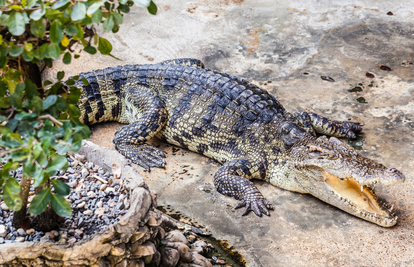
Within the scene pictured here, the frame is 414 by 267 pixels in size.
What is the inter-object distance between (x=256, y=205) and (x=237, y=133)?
0.94m

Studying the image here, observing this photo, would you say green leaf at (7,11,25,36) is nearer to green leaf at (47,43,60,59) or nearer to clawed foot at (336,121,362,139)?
green leaf at (47,43,60,59)

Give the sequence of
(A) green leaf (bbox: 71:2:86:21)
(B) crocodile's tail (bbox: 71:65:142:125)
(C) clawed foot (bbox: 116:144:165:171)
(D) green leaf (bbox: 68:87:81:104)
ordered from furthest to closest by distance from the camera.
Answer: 1. (B) crocodile's tail (bbox: 71:65:142:125)
2. (C) clawed foot (bbox: 116:144:165:171)
3. (D) green leaf (bbox: 68:87:81:104)
4. (A) green leaf (bbox: 71:2:86:21)

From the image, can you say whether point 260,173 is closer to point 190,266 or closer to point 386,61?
point 190,266

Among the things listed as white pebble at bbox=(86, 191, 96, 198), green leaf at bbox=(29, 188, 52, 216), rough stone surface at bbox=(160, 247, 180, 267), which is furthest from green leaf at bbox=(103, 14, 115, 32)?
rough stone surface at bbox=(160, 247, 180, 267)

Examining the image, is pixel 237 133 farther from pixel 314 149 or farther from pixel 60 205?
pixel 60 205

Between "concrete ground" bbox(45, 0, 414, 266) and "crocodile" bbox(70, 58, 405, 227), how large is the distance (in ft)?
0.52

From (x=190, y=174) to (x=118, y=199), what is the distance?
1.72m

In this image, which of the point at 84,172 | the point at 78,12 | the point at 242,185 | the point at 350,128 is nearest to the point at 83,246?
the point at 84,172

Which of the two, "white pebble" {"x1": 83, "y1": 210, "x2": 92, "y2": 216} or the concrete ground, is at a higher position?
"white pebble" {"x1": 83, "y1": 210, "x2": 92, "y2": 216}

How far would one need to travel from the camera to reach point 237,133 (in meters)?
4.50

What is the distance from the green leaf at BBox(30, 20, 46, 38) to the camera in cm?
174

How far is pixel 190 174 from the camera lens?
4461 mm

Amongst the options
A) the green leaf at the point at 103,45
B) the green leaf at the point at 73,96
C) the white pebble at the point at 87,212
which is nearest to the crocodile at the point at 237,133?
the white pebble at the point at 87,212

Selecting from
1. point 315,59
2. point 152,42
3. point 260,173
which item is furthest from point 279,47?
point 260,173
